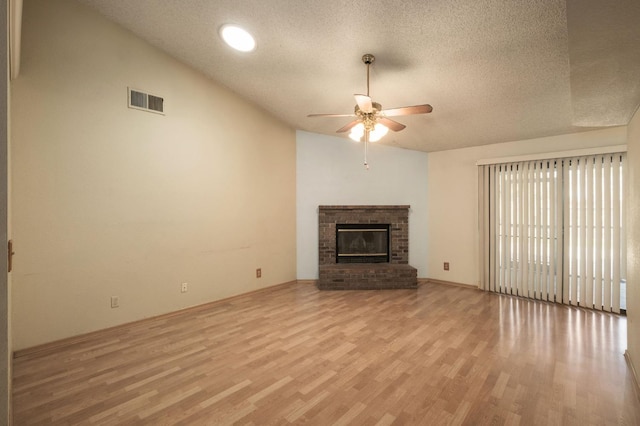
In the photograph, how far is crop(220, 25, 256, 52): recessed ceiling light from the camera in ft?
9.12

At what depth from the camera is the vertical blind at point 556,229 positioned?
365 centimetres

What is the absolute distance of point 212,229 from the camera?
3.97 metres

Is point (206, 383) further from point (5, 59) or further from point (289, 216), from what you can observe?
point (289, 216)

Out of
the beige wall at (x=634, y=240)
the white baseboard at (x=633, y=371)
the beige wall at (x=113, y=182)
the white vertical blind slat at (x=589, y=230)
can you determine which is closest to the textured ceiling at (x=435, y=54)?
the beige wall at (x=634, y=240)

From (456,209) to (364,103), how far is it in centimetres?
336

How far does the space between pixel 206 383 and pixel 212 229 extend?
218cm

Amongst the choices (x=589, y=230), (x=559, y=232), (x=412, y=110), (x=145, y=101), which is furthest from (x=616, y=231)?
(x=145, y=101)

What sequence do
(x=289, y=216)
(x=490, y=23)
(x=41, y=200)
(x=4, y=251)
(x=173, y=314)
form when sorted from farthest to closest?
(x=289, y=216) < (x=173, y=314) < (x=41, y=200) < (x=490, y=23) < (x=4, y=251)

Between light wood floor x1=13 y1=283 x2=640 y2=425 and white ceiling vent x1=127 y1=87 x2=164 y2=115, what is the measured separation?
2.46 m

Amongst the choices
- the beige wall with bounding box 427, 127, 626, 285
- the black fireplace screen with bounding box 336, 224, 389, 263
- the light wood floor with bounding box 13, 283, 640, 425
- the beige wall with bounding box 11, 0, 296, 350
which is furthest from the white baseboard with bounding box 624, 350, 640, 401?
the beige wall with bounding box 11, 0, 296, 350

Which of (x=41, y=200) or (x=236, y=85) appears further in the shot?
(x=236, y=85)

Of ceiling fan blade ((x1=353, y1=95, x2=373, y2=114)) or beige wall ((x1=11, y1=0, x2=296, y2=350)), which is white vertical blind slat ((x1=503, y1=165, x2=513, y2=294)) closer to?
ceiling fan blade ((x1=353, y1=95, x2=373, y2=114))

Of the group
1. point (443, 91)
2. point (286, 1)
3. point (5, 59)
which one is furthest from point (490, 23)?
point (5, 59)

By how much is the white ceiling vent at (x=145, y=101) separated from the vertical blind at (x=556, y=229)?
15.6 feet
